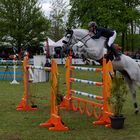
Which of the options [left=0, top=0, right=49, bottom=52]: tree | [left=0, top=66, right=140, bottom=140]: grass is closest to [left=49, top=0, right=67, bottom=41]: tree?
[left=0, top=0, right=49, bottom=52]: tree

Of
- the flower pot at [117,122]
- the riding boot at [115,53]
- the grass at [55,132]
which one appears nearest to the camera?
the grass at [55,132]

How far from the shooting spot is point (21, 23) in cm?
4728

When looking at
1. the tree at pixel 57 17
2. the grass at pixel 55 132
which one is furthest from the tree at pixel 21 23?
the grass at pixel 55 132

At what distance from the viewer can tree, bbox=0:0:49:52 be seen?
4697 centimetres

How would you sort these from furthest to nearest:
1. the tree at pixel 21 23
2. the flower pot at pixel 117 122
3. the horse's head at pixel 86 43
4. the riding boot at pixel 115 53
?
the tree at pixel 21 23 < the riding boot at pixel 115 53 < the horse's head at pixel 86 43 < the flower pot at pixel 117 122

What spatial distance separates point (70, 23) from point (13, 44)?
9153mm

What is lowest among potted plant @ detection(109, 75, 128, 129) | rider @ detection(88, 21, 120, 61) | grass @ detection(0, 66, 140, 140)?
grass @ detection(0, 66, 140, 140)

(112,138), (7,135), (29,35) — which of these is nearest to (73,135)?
(112,138)

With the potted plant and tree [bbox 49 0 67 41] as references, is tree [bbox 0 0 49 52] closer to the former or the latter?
tree [bbox 49 0 67 41]

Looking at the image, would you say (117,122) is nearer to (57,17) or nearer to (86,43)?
(86,43)

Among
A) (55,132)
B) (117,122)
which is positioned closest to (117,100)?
→ (117,122)

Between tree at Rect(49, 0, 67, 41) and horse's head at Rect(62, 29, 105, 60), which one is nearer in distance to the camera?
horse's head at Rect(62, 29, 105, 60)

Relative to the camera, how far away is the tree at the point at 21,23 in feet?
154

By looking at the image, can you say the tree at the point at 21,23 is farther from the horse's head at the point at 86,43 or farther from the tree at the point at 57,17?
the horse's head at the point at 86,43
